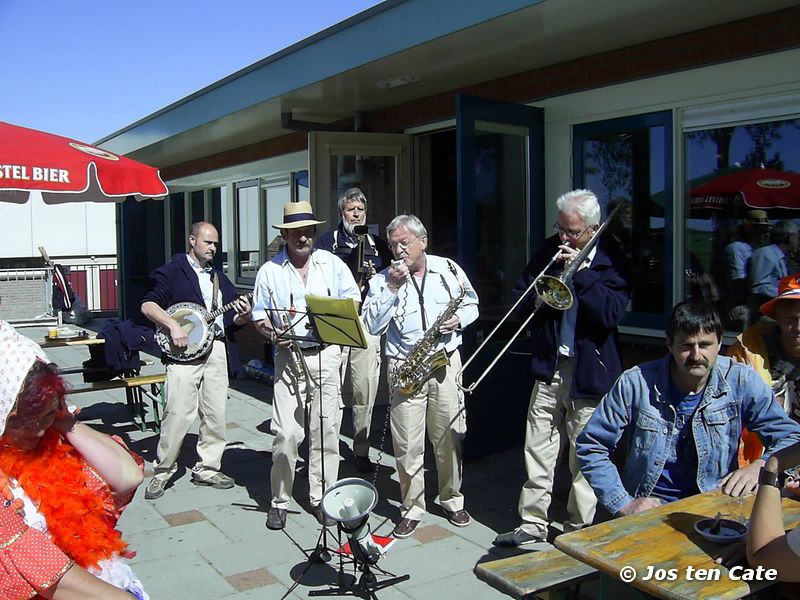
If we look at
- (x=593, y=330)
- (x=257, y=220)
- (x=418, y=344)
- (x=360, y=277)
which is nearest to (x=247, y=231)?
(x=257, y=220)

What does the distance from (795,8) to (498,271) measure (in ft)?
8.96

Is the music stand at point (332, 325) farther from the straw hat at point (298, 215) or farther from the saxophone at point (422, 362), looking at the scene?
the straw hat at point (298, 215)

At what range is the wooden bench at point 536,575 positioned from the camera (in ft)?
9.04

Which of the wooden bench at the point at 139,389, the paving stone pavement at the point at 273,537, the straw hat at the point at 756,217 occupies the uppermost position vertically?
the straw hat at the point at 756,217

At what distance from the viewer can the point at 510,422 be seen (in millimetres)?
5961

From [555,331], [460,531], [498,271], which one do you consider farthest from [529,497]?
[498,271]

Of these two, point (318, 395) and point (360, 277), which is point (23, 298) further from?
point (318, 395)

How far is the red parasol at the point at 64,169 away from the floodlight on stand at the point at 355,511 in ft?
10.1

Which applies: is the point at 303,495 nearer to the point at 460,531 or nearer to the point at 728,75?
the point at 460,531

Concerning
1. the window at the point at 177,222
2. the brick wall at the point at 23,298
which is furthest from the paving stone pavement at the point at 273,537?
the brick wall at the point at 23,298

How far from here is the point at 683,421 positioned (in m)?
3.05

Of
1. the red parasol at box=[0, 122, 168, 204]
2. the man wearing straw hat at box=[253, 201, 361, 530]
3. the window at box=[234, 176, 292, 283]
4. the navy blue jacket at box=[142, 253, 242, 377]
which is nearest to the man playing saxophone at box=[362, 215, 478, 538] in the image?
the man wearing straw hat at box=[253, 201, 361, 530]

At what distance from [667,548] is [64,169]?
4772 millimetres

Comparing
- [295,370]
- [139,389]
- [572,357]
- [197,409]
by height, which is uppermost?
[572,357]
